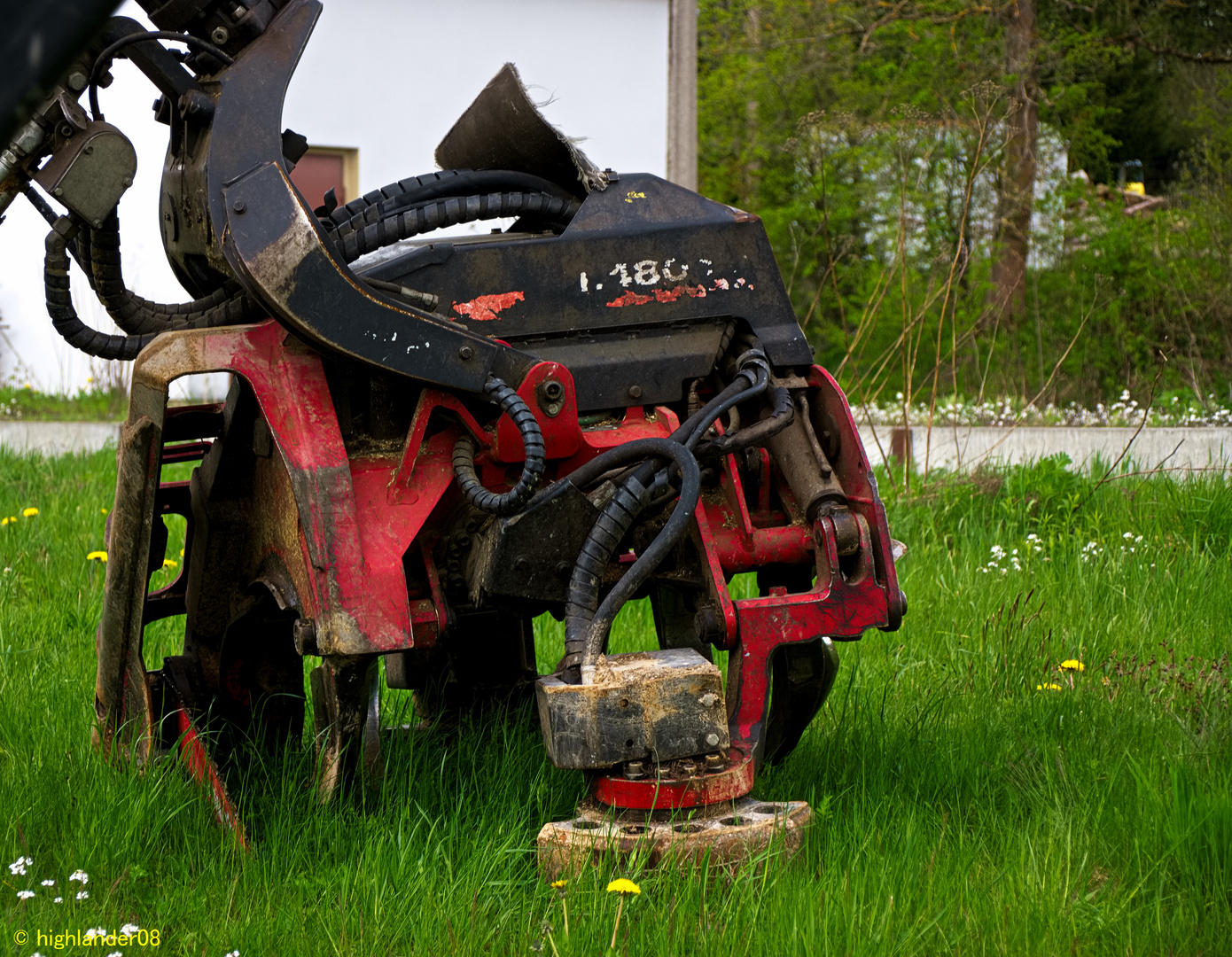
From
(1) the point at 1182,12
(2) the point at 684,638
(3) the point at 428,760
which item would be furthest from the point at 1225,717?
(1) the point at 1182,12

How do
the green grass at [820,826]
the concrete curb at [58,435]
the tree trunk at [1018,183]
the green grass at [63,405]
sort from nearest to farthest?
the green grass at [820,826] < the concrete curb at [58,435] < the green grass at [63,405] < the tree trunk at [1018,183]

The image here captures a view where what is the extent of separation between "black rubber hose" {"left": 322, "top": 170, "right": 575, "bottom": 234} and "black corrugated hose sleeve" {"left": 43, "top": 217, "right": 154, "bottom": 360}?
49 centimetres

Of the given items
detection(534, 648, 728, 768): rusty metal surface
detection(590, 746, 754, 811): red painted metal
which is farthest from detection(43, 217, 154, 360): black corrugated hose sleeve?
detection(590, 746, 754, 811): red painted metal

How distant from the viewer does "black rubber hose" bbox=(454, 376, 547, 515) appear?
2.28 metres

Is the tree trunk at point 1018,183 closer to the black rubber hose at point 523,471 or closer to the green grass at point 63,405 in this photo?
the green grass at point 63,405

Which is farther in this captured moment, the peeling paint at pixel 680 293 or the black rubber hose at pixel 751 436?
the peeling paint at pixel 680 293

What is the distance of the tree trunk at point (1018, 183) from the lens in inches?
539

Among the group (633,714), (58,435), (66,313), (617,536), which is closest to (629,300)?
(617,536)

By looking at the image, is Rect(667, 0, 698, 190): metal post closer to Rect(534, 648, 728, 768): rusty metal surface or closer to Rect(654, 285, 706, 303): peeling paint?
Rect(654, 285, 706, 303): peeling paint

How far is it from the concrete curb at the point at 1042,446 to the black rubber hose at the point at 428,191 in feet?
12.2

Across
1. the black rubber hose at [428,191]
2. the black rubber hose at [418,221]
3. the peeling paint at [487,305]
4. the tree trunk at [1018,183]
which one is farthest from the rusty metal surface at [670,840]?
the tree trunk at [1018,183]

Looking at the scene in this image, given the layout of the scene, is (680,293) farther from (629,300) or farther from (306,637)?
(306,637)

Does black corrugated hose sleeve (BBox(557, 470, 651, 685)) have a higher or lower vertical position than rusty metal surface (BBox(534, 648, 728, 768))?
higher

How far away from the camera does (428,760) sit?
9.89 ft
